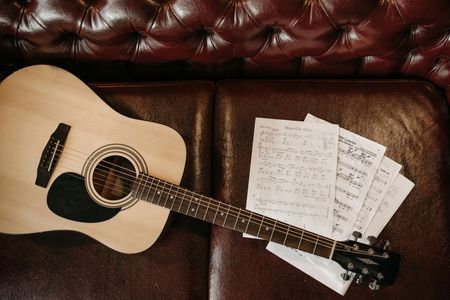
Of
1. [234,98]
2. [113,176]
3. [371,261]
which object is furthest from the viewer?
[234,98]

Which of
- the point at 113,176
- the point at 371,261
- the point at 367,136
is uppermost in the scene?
the point at 367,136

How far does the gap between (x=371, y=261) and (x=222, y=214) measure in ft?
1.25

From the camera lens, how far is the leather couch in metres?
0.95

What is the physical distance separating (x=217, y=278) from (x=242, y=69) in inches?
25.2

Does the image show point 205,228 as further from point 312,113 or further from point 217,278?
point 312,113

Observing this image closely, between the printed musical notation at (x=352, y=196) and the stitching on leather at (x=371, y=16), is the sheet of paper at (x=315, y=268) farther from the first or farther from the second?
the stitching on leather at (x=371, y=16)

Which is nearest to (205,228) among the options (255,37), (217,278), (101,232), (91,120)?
(217,278)

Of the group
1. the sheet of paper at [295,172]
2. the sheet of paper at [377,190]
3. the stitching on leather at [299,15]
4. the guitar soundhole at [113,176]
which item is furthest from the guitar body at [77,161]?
the sheet of paper at [377,190]

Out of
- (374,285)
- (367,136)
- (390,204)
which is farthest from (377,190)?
(374,285)

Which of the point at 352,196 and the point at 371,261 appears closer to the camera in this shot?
the point at 371,261

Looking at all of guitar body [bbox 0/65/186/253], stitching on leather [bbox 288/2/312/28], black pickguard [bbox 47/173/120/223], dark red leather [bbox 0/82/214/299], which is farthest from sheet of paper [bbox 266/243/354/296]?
stitching on leather [bbox 288/2/312/28]

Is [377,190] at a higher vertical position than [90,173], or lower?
higher

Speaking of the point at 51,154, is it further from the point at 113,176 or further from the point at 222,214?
the point at 222,214

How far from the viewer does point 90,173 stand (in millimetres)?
965
